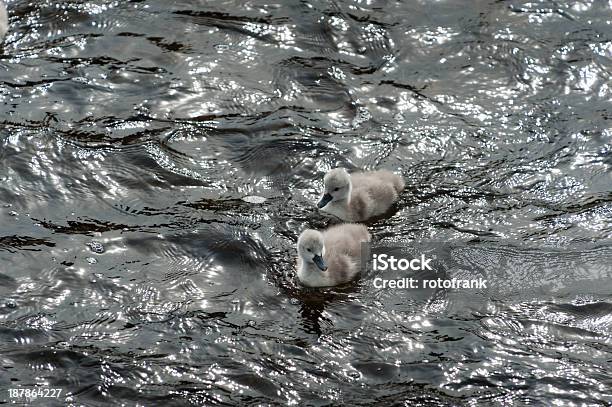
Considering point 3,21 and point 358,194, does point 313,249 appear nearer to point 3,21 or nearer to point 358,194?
point 358,194

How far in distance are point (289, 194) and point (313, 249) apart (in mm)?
847

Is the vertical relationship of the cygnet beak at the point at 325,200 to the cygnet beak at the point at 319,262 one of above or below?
above

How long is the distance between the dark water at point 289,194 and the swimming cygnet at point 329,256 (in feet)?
0.32

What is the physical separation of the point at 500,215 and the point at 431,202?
0.49m

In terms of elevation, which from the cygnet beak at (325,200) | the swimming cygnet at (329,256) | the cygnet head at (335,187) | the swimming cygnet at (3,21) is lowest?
the swimming cygnet at (329,256)

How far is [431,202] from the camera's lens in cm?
698

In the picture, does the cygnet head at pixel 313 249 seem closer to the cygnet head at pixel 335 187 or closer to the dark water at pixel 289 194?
the dark water at pixel 289 194

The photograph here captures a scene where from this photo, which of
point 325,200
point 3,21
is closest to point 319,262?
point 325,200

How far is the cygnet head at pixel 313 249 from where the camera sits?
6320 mm

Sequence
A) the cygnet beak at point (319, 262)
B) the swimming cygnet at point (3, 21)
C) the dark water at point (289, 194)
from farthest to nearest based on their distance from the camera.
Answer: the swimming cygnet at point (3, 21)
the cygnet beak at point (319, 262)
the dark water at point (289, 194)

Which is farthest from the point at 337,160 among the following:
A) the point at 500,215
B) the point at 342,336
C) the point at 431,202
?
the point at 342,336

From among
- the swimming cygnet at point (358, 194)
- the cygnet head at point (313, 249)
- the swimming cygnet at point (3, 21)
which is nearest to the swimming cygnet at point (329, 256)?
the cygnet head at point (313, 249)

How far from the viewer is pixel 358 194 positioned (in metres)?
6.93

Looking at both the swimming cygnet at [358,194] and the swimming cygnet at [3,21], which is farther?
the swimming cygnet at [3,21]
